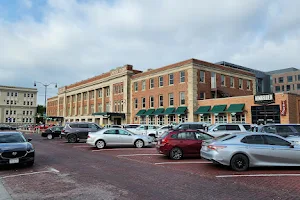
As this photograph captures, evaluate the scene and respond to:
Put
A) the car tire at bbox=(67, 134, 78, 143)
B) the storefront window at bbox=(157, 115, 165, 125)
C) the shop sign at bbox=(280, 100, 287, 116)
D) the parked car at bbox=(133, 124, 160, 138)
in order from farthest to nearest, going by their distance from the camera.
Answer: the storefront window at bbox=(157, 115, 165, 125)
the shop sign at bbox=(280, 100, 287, 116)
the parked car at bbox=(133, 124, 160, 138)
the car tire at bbox=(67, 134, 78, 143)

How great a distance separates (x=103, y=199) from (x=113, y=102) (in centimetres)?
4880

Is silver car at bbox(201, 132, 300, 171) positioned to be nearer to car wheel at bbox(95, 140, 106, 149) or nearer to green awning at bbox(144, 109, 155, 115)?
car wheel at bbox(95, 140, 106, 149)

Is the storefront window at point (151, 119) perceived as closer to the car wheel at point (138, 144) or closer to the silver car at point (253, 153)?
the car wheel at point (138, 144)

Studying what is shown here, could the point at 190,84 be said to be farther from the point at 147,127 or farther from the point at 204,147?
the point at 204,147

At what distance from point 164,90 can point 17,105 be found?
86.0 metres

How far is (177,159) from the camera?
12.8 meters

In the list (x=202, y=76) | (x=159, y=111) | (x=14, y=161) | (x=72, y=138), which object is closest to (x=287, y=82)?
(x=202, y=76)

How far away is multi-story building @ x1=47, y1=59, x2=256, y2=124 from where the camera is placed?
38438 mm

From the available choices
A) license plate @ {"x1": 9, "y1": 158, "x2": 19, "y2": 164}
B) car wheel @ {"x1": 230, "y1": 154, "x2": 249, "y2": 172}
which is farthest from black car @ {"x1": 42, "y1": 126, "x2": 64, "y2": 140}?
car wheel @ {"x1": 230, "y1": 154, "x2": 249, "y2": 172}

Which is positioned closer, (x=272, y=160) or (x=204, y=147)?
(x=272, y=160)

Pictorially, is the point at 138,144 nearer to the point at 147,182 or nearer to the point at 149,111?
the point at 147,182

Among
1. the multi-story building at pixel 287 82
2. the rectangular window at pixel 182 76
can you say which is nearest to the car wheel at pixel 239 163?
the rectangular window at pixel 182 76

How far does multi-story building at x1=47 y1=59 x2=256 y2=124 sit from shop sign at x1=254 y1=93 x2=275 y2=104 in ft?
29.0

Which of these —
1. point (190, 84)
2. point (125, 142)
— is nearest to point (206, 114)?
point (190, 84)
